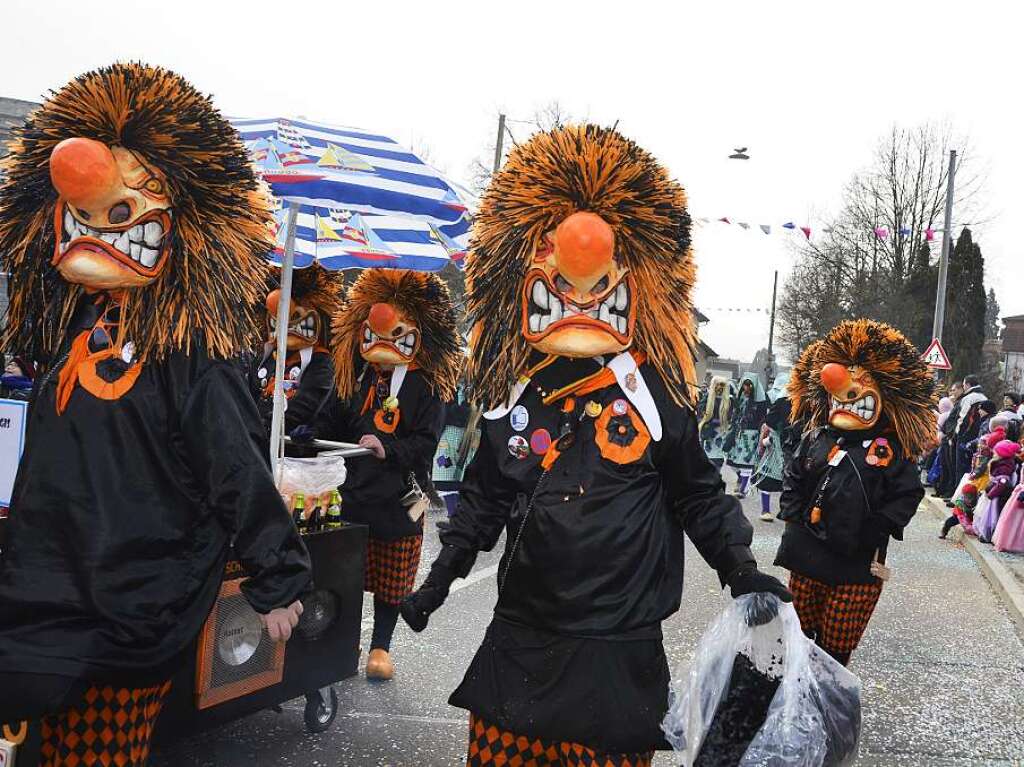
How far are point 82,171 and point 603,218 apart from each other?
1348 mm

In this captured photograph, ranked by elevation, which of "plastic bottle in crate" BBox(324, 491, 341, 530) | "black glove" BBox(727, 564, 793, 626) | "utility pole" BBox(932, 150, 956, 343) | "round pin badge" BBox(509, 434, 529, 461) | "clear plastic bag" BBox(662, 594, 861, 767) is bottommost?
"clear plastic bag" BBox(662, 594, 861, 767)

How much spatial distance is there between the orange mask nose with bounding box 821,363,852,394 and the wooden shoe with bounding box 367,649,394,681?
2.48m

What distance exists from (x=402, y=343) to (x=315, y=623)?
1.57 metres

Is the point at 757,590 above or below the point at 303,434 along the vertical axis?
below

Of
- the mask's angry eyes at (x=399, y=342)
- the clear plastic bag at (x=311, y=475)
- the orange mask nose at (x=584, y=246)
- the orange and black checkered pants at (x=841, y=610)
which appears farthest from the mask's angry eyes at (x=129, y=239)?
the orange and black checkered pants at (x=841, y=610)

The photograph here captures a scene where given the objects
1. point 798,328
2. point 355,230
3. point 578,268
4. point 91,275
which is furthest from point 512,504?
point 798,328

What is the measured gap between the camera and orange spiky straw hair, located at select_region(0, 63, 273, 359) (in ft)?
8.23

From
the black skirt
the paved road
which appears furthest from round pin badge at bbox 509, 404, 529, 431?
the paved road

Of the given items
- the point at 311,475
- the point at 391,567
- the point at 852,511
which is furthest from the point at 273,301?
the point at 852,511

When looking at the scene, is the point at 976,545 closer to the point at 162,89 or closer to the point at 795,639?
the point at 795,639

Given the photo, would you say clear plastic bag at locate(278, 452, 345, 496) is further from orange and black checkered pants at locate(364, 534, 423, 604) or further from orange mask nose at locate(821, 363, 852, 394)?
orange mask nose at locate(821, 363, 852, 394)

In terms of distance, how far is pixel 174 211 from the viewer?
8.41ft

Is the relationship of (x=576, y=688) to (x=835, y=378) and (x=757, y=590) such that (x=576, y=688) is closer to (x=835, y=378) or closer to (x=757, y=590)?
(x=757, y=590)

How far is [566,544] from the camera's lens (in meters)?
2.57
